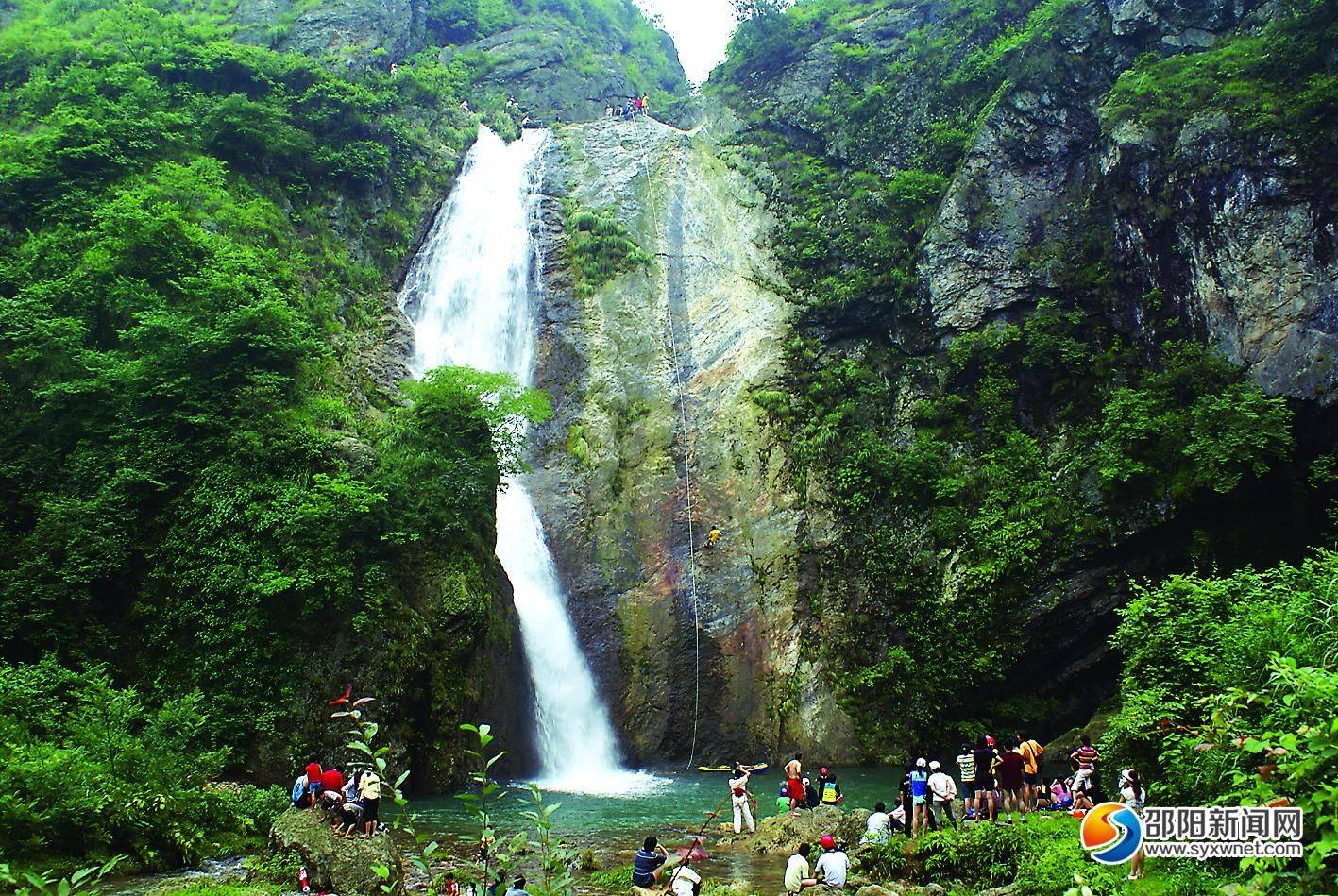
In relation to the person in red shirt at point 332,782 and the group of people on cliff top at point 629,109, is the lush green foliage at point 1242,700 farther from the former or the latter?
the group of people on cliff top at point 629,109

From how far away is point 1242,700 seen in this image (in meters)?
7.76

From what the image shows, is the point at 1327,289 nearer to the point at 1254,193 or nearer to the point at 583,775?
the point at 1254,193

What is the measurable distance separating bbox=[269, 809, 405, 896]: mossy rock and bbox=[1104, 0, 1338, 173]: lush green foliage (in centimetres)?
2291

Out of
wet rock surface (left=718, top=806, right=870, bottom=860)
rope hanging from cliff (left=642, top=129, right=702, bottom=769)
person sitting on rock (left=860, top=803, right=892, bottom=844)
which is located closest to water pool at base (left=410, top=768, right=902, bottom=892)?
wet rock surface (left=718, top=806, right=870, bottom=860)

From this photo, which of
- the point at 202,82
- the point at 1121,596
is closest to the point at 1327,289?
the point at 1121,596

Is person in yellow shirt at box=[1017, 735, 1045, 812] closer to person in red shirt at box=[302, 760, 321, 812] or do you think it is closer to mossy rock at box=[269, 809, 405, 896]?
mossy rock at box=[269, 809, 405, 896]

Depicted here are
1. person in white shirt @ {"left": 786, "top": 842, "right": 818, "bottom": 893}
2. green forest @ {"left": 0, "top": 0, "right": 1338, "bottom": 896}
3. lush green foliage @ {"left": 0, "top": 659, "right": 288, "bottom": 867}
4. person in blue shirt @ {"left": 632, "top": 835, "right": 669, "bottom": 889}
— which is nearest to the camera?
person in blue shirt @ {"left": 632, "top": 835, "right": 669, "bottom": 889}

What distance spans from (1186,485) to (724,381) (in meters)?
13.1

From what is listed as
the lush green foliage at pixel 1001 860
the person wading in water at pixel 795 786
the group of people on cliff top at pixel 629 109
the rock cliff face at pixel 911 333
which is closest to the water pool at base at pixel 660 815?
the person wading in water at pixel 795 786

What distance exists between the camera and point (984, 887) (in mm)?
9773

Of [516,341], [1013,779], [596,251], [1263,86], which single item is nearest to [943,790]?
[1013,779]

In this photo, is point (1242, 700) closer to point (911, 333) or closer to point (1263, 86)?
point (1263, 86)

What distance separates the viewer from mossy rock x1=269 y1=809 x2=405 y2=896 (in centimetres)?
944

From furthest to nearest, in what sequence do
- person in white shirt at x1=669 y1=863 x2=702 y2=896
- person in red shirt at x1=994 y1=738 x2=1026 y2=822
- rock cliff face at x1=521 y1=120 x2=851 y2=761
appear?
rock cliff face at x1=521 y1=120 x2=851 y2=761, person in red shirt at x1=994 y1=738 x2=1026 y2=822, person in white shirt at x1=669 y1=863 x2=702 y2=896
